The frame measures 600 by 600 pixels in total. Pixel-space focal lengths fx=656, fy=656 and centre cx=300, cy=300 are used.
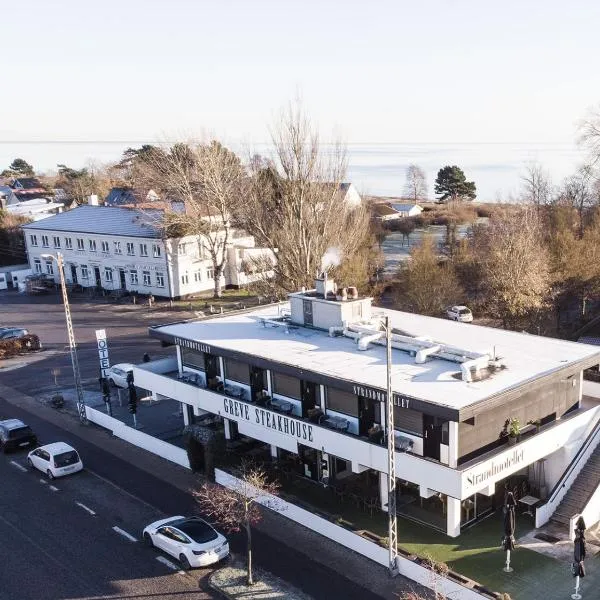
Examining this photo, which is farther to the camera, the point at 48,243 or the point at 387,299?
the point at 48,243

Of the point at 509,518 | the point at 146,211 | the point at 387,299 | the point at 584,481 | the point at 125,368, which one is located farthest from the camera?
the point at 146,211

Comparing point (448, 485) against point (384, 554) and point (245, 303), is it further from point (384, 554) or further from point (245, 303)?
point (245, 303)

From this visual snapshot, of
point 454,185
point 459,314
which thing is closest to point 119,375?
point 459,314

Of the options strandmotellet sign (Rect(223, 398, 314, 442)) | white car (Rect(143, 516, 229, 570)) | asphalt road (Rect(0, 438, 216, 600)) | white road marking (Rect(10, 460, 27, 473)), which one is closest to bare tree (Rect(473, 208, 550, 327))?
strandmotellet sign (Rect(223, 398, 314, 442))

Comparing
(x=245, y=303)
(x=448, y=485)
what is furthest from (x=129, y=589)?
(x=245, y=303)

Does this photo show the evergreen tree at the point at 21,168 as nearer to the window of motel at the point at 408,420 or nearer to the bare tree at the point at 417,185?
the bare tree at the point at 417,185

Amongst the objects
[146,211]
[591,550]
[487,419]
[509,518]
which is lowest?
[591,550]

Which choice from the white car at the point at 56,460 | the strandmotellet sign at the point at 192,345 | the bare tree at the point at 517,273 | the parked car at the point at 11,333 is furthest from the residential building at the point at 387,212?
the white car at the point at 56,460
